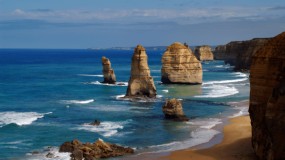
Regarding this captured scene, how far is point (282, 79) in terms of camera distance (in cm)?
2722

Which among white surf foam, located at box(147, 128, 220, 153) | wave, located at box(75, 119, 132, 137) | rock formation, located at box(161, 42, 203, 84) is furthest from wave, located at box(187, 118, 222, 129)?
rock formation, located at box(161, 42, 203, 84)

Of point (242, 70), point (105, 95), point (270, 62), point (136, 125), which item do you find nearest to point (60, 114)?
point (136, 125)

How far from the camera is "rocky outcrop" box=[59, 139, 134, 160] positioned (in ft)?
112

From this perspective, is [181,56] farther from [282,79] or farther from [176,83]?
[282,79]

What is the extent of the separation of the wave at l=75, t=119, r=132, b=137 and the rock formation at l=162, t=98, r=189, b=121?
4.34 metres

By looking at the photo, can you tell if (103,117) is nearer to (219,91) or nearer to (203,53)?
(219,91)

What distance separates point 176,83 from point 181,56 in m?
5.04

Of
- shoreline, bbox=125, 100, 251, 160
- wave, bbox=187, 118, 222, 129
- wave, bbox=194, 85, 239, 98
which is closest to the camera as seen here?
shoreline, bbox=125, 100, 251, 160

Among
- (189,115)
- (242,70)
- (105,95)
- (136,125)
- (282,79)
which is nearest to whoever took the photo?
(282,79)

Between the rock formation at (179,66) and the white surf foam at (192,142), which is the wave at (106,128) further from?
the rock formation at (179,66)

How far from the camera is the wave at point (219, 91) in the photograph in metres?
71.9

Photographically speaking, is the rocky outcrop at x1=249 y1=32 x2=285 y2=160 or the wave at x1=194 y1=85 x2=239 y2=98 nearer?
the rocky outcrop at x1=249 y1=32 x2=285 y2=160

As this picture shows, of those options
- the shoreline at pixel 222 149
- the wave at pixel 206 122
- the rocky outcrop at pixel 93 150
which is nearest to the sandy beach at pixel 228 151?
the shoreline at pixel 222 149

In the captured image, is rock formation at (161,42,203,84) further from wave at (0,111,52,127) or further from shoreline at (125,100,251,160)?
shoreline at (125,100,251,160)
